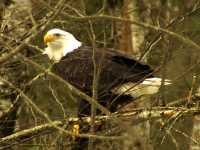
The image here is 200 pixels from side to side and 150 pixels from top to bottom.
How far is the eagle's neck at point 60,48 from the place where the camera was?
226 inches

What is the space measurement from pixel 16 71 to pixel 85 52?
690 millimetres

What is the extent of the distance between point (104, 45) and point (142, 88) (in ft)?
4.03

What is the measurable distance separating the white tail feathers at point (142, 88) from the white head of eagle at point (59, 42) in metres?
0.81

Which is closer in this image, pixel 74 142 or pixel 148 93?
pixel 74 142

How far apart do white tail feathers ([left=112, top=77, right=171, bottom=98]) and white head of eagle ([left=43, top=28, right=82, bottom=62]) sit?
81 cm

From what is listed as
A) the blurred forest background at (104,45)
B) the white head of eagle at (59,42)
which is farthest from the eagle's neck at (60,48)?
the blurred forest background at (104,45)

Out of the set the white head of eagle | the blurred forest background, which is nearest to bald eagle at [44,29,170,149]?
the white head of eagle

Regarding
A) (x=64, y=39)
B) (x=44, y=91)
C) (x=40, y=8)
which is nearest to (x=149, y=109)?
(x=40, y=8)

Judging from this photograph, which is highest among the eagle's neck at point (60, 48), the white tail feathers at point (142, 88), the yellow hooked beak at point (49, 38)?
the yellow hooked beak at point (49, 38)

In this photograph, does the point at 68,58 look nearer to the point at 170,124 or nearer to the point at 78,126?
the point at 78,126

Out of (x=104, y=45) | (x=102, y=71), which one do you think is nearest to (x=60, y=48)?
(x=102, y=71)

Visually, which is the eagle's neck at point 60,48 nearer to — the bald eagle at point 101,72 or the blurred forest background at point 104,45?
the bald eagle at point 101,72

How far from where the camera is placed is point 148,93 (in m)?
5.09

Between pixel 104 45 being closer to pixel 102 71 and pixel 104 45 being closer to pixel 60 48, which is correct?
pixel 102 71
